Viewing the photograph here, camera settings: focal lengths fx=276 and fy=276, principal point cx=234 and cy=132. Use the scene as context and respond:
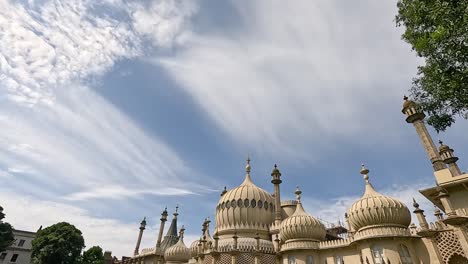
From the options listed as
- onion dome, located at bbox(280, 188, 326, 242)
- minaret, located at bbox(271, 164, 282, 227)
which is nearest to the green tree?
minaret, located at bbox(271, 164, 282, 227)

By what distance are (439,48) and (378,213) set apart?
1538 cm

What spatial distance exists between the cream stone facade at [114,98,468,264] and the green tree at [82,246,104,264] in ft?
58.5

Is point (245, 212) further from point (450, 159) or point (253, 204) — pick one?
point (450, 159)

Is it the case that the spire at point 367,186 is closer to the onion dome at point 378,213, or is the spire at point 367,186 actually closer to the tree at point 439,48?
the onion dome at point 378,213

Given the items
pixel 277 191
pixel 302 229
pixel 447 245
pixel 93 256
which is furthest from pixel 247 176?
pixel 93 256

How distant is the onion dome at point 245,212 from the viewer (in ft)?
103

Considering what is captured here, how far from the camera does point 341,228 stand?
3994 centimetres

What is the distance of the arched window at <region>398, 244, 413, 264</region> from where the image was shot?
20.6m

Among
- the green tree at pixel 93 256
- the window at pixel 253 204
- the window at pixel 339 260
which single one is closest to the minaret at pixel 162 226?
the green tree at pixel 93 256

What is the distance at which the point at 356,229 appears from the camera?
23.5 m

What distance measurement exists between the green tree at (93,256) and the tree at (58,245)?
2.19m

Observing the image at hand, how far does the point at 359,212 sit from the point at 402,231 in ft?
10.5

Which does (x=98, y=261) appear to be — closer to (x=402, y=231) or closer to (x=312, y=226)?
(x=312, y=226)

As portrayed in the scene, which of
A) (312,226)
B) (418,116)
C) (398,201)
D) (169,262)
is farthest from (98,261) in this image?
(418,116)
